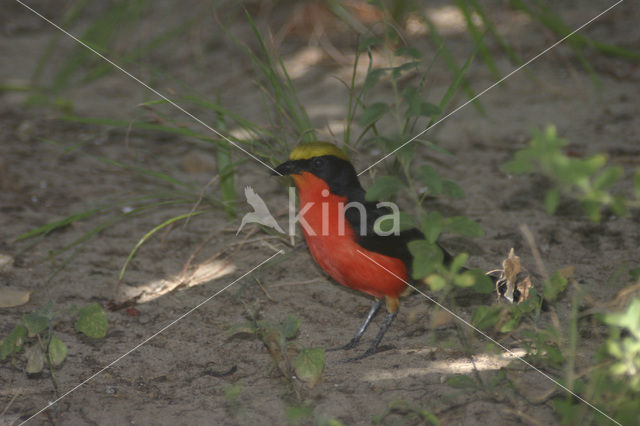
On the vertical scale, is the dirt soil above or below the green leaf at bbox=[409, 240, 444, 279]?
A: below

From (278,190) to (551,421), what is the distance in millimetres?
2434

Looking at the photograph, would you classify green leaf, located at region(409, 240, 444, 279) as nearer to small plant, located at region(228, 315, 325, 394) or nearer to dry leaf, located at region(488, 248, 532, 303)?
dry leaf, located at region(488, 248, 532, 303)

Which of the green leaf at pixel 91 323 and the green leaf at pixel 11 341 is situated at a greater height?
the green leaf at pixel 11 341

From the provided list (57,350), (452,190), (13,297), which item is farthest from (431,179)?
(13,297)

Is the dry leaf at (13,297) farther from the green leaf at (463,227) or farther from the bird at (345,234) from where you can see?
the green leaf at (463,227)

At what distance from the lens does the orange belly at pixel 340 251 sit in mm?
2664

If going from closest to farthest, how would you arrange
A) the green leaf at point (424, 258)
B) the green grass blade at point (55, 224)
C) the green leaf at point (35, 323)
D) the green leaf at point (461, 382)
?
1. the green leaf at point (424, 258)
2. the green leaf at point (461, 382)
3. the green leaf at point (35, 323)
4. the green grass blade at point (55, 224)

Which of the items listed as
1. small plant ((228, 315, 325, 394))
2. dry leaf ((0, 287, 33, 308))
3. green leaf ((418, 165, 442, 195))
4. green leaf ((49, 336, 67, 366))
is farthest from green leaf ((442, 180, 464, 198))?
dry leaf ((0, 287, 33, 308))

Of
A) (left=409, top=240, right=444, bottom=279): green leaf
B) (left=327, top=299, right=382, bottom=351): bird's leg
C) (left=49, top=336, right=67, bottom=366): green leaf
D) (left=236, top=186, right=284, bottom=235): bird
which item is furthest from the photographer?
(left=236, top=186, right=284, bottom=235): bird

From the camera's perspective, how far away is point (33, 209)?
406 cm

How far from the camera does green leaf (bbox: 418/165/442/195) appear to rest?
2370mm

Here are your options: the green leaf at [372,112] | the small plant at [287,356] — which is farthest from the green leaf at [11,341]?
the green leaf at [372,112]

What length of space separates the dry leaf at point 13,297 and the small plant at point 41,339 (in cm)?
33

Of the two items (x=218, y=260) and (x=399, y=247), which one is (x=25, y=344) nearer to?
(x=218, y=260)
